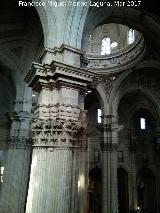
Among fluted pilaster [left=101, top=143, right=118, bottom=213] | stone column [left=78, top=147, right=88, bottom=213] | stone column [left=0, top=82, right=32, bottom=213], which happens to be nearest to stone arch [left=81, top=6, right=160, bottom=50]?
stone column [left=78, top=147, right=88, bottom=213]

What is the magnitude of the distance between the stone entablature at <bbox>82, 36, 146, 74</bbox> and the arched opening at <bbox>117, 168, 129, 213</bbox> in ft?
30.3

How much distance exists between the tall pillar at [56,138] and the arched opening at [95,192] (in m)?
15.8

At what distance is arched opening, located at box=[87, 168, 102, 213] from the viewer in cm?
2028

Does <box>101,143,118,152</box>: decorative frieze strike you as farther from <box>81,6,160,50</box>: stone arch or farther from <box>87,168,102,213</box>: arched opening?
<box>87,168,102,213</box>: arched opening

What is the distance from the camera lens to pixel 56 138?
5086mm

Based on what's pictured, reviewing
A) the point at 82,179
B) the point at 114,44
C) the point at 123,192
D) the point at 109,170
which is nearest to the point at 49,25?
the point at 82,179

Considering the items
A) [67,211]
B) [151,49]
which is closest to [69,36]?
[67,211]

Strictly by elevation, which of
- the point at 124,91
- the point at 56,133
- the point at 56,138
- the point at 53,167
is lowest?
the point at 53,167

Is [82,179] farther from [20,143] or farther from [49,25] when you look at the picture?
[49,25]

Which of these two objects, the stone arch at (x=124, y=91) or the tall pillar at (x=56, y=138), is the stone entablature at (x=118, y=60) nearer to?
the stone arch at (x=124, y=91)

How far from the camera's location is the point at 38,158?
5.13 meters

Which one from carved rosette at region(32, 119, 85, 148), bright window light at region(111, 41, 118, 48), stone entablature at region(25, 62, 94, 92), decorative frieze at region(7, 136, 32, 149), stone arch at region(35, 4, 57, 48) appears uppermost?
bright window light at region(111, 41, 118, 48)

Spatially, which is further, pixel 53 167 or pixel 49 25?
pixel 49 25

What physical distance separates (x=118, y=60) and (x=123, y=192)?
A: 11.1 metres
